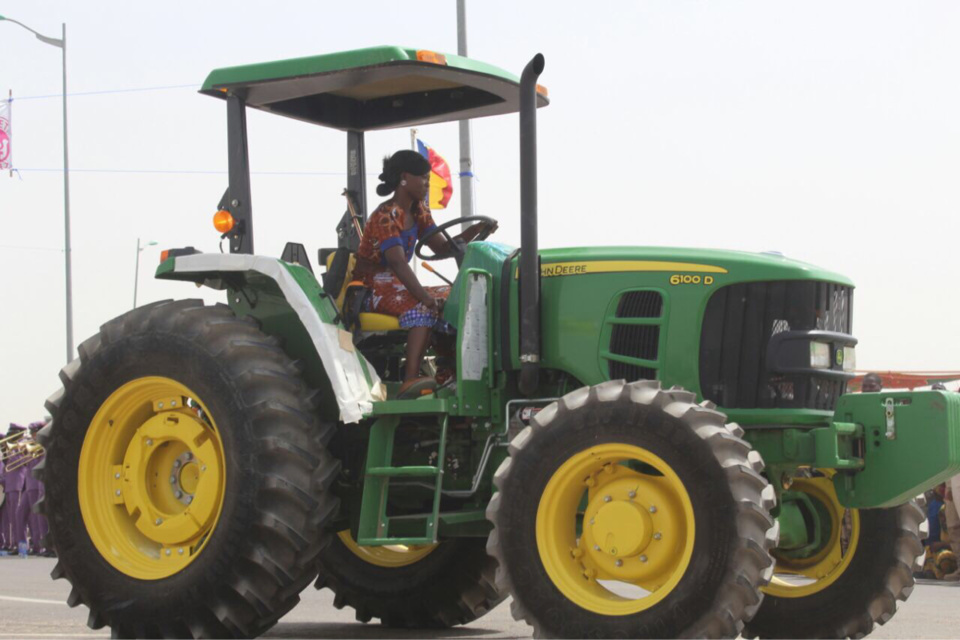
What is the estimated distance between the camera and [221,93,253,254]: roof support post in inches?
363

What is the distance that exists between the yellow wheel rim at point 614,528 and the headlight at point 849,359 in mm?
1672

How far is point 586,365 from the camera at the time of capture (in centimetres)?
841

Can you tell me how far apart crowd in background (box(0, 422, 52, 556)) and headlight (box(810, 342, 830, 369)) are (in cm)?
1673

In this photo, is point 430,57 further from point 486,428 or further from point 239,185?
point 486,428

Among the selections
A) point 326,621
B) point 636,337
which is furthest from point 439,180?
point 636,337

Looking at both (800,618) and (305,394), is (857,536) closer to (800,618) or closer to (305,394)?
(800,618)

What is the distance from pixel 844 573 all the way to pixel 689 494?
6.90 ft

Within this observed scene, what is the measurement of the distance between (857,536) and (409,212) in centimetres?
329

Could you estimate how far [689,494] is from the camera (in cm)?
695

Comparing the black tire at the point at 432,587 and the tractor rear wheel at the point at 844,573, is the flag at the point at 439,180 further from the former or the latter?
the tractor rear wheel at the point at 844,573

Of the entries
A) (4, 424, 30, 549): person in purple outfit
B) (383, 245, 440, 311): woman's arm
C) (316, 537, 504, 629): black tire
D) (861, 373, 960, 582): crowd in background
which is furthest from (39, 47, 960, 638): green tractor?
(4, 424, 30, 549): person in purple outfit

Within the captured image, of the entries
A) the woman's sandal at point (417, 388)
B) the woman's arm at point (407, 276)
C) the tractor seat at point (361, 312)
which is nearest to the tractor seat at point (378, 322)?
the tractor seat at point (361, 312)

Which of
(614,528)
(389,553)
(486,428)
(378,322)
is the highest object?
(378,322)

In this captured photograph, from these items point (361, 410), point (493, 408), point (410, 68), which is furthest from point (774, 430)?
point (410, 68)
